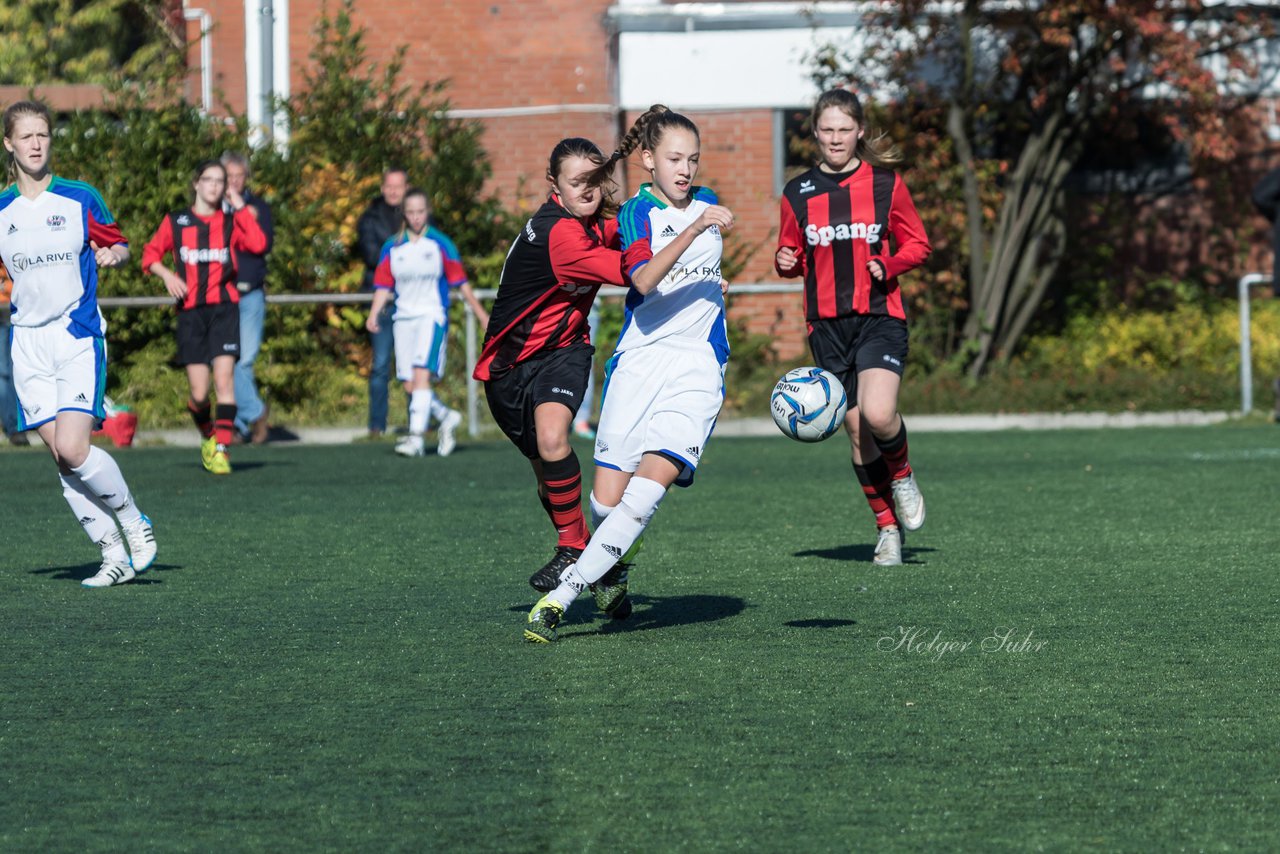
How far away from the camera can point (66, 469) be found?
297 inches

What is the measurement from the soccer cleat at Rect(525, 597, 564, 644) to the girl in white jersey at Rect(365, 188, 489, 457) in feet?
26.7

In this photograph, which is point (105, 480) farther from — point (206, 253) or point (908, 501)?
point (206, 253)

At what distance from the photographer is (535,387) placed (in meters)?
6.46

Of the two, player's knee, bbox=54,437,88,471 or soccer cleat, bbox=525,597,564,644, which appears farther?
player's knee, bbox=54,437,88,471

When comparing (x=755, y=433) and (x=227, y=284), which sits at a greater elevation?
(x=227, y=284)

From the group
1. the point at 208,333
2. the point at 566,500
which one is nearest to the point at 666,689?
the point at 566,500

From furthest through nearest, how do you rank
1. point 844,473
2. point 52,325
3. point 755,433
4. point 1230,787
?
point 755,433, point 844,473, point 52,325, point 1230,787

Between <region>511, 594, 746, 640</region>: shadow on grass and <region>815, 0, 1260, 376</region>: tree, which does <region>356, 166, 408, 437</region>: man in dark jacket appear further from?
<region>511, 594, 746, 640</region>: shadow on grass

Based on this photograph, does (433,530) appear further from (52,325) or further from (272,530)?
(52,325)

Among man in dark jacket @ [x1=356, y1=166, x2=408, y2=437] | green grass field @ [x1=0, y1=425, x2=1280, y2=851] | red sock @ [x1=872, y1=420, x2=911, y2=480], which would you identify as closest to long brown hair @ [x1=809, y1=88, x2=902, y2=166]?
red sock @ [x1=872, y1=420, x2=911, y2=480]

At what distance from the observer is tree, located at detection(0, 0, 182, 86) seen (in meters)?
27.4

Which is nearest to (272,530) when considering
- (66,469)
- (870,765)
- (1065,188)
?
(66,469)

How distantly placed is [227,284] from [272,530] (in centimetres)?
381

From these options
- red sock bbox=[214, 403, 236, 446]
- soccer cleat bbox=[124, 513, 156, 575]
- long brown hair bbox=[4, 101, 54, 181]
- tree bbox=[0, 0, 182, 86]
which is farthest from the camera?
tree bbox=[0, 0, 182, 86]
